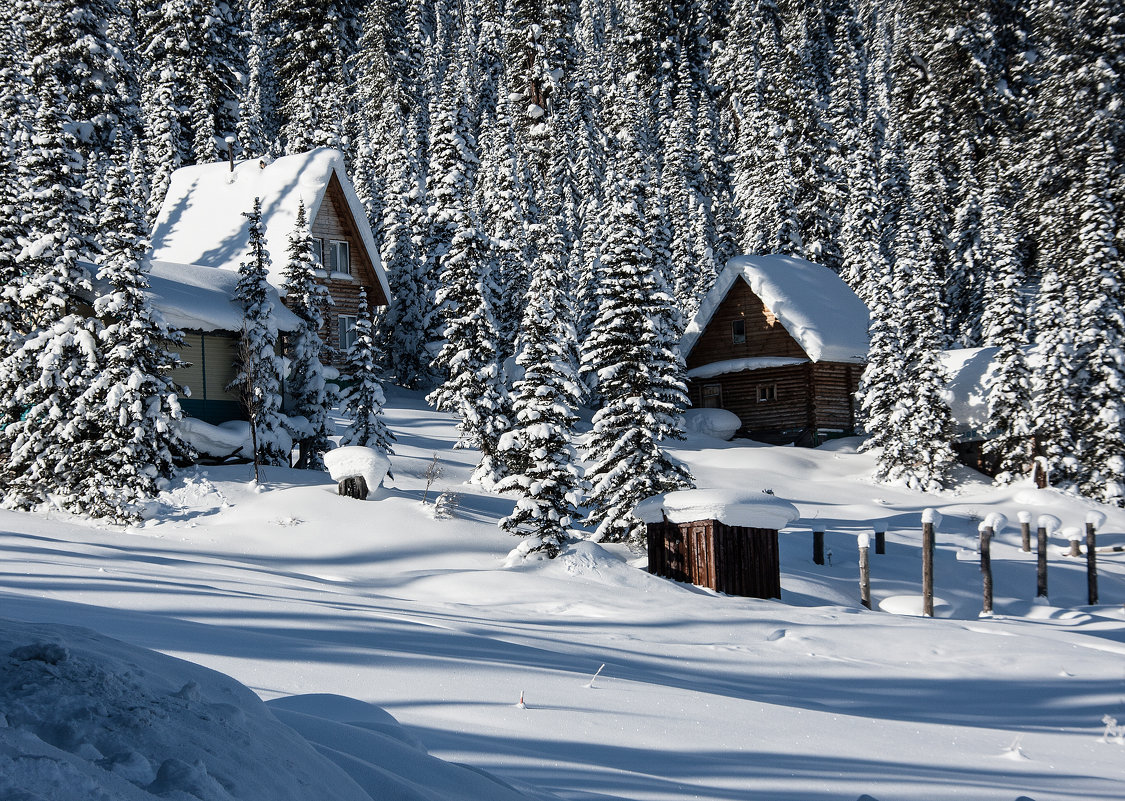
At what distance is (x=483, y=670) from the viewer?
27.3ft

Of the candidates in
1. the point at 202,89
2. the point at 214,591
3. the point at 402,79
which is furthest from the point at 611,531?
the point at 402,79

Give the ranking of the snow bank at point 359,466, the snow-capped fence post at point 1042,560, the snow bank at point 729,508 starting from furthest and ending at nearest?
1. the snow-capped fence post at point 1042,560
2. the snow bank at point 359,466
3. the snow bank at point 729,508

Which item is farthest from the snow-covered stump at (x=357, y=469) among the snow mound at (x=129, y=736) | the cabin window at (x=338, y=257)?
the cabin window at (x=338, y=257)

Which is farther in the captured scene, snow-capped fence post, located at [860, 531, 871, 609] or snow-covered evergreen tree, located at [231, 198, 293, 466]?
snow-covered evergreen tree, located at [231, 198, 293, 466]

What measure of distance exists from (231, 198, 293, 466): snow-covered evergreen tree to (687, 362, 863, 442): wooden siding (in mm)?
23565

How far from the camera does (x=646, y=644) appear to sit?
39.7 ft

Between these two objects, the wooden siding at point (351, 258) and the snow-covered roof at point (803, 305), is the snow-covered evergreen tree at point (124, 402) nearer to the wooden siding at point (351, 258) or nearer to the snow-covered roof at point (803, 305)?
the wooden siding at point (351, 258)

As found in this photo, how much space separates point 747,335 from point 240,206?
75.1 ft

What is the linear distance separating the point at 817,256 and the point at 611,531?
1469 inches

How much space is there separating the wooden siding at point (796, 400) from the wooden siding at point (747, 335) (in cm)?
89

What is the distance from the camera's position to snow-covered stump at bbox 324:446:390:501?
20.4 metres

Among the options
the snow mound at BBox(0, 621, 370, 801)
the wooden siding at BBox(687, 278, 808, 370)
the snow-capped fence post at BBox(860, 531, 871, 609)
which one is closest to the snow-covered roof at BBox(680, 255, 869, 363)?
the wooden siding at BBox(687, 278, 808, 370)

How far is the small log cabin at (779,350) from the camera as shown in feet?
131

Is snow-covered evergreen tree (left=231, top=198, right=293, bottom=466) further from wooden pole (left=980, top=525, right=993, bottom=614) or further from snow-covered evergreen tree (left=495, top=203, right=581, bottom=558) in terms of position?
wooden pole (left=980, top=525, right=993, bottom=614)
